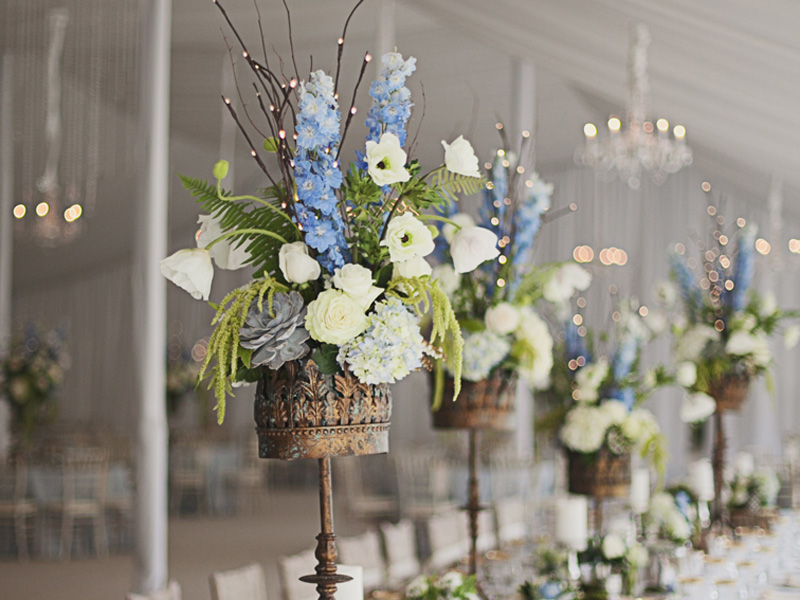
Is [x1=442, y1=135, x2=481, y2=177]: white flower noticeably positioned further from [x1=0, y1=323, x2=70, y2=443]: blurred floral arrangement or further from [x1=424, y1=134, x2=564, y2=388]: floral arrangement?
[x1=0, y1=323, x2=70, y2=443]: blurred floral arrangement

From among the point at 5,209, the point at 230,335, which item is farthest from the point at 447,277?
the point at 5,209

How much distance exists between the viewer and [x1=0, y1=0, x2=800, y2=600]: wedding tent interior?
3486mm

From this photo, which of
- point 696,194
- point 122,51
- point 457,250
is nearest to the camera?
point 457,250

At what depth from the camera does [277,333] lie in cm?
195

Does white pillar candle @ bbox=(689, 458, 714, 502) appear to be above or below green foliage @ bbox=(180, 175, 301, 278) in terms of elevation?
below

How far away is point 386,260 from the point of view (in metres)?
2.15

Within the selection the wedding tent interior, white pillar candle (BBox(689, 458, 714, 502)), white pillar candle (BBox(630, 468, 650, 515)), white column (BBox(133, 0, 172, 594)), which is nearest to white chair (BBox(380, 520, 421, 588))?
the wedding tent interior

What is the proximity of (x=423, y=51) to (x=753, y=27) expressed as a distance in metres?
4.06

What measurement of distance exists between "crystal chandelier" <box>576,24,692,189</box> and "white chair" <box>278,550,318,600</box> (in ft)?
10.4

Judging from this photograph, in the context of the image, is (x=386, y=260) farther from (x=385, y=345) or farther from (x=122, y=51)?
(x=122, y=51)

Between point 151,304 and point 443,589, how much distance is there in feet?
9.70

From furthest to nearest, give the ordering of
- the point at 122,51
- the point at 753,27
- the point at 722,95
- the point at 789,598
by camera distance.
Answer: the point at 122,51 → the point at 722,95 → the point at 753,27 → the point at 789,598

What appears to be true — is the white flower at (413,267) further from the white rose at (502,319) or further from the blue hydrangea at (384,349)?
the white rose at (502,319)

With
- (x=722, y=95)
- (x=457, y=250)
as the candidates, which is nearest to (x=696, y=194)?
(x=722, y=95)
